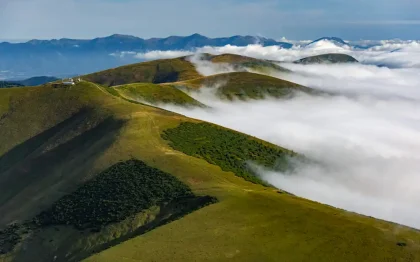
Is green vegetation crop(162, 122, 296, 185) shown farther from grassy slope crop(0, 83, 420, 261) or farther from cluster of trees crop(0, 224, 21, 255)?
cluster of trees crop(0, 224, 21, 255)

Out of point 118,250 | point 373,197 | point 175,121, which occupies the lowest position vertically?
point 373,197

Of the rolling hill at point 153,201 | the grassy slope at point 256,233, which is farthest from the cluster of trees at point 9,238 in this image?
the grassy slope at point 256,233

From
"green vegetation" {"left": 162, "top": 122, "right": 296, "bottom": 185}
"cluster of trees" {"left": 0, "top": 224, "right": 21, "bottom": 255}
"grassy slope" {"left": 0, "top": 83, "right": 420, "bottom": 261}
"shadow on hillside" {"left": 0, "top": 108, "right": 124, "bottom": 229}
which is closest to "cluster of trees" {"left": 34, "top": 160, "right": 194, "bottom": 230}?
"grassy slope" {"left": 0, "top": 83, "right": 420, "bottom": 261}

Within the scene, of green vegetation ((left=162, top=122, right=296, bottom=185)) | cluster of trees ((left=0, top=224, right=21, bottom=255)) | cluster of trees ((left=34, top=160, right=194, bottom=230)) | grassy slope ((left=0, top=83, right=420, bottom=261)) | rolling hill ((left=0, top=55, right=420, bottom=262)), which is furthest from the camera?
green vegetation ((left=162, top=122, right=296, bottom=185))

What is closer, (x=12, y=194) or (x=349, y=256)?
(x=349, y=256)

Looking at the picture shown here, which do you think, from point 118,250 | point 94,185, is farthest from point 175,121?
point 118,250

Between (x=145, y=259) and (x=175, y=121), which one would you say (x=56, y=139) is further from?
(x=145, y=259)
